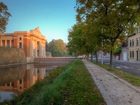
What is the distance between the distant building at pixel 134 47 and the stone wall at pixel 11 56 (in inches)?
1386

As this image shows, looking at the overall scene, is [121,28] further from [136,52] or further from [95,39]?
[136,52]

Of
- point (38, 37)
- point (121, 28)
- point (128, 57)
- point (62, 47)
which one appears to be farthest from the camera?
point (62, 47)

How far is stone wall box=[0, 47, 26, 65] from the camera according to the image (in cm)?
7981

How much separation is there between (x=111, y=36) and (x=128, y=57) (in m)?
62.1

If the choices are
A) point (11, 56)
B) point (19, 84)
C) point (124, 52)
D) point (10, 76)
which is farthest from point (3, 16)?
point (124, 52)

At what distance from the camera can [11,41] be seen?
125 meters

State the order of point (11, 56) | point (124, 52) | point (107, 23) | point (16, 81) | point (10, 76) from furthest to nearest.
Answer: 1. point (124, 52)
2. point (11, 56)
3. point (10, 76)
4. point (16, 81)
5. point (107, 23)

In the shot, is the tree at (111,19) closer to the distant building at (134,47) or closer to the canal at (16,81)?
the canal at (16,81)

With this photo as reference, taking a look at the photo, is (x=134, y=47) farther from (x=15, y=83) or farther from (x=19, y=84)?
(x=19, y=84)

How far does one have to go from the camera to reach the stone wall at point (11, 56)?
79812mm

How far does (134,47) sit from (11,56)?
35812 millimetres

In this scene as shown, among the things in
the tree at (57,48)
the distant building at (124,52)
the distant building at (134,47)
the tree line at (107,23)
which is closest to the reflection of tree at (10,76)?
the tree line at (107,23)

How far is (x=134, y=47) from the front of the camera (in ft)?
275

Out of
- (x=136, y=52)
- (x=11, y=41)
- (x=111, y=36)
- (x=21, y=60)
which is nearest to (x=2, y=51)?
(x=21, y=60)
